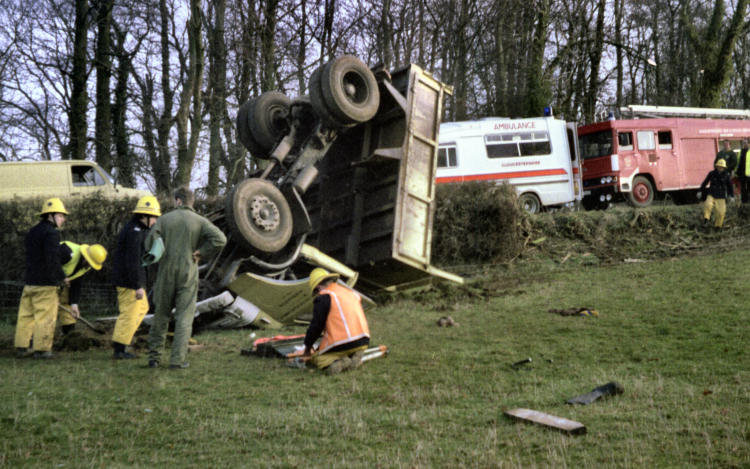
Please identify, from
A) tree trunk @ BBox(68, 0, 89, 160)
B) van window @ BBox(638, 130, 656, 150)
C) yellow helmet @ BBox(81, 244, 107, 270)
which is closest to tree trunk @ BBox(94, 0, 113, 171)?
tree trunk @ BBox(68, 0, 89, 160)

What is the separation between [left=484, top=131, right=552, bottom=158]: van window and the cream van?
793cm

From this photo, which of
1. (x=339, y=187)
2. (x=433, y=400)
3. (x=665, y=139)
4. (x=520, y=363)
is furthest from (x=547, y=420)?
(x=665, y=139)

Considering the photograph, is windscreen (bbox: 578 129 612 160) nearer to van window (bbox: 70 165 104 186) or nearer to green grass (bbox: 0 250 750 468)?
green grass (bbox: 0 250 750 468)

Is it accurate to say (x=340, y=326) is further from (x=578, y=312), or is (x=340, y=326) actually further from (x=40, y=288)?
(x=40, y=288)

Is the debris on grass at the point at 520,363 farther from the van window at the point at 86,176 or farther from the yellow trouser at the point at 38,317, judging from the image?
the van window at the point at 86,176

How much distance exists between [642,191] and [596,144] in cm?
169

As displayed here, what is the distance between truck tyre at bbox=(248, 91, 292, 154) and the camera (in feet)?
31.1

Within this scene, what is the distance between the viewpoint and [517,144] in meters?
16.0

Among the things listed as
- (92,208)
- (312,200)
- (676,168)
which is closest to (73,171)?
(92,208)

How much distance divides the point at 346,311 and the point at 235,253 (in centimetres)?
299

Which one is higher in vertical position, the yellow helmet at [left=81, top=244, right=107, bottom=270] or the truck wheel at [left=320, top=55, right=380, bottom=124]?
the truck wheel at [left=320, top=55, right=380, bottom=124]

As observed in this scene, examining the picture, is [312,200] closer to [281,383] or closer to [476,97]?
[281,383]

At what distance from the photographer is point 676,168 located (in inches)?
692

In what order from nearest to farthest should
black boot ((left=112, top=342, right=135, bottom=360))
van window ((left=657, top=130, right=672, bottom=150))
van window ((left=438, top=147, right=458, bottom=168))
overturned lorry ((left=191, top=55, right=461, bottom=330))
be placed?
black boot ((left=112, top=342, right=135, bottom=360))
overturned lorry ((left=191, top=55, right=461, bottom=330))
van window ((left=438, top=147, right=458, bottom=168))
van window ((left=657, top=130, right=672, bottom=150))
